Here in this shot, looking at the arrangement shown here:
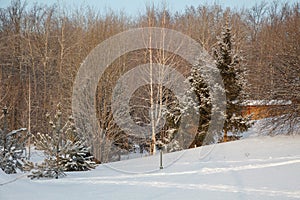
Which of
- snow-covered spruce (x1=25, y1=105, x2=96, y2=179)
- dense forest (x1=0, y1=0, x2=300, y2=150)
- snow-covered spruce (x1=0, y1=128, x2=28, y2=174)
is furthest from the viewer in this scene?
dense forest (x1=0, y1=0, x2=300, y2=150)

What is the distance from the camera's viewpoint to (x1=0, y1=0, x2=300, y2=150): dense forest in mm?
10578

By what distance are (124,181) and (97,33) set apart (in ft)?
30.4

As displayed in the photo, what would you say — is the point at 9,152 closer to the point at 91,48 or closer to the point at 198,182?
the point at 198,182

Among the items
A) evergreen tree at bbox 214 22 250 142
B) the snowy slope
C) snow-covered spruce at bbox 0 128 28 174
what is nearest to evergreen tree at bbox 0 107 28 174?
snow-covered spruce at bbox 0 128 28 174

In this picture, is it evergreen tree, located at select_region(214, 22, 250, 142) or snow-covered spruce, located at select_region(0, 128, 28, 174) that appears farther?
evergreen tree, located at select_region(214, 22, 250, 142)

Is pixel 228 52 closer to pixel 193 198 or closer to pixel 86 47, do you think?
pixel 86 47

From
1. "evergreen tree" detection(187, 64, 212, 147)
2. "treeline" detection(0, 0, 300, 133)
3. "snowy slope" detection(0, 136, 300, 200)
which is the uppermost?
"treeline" detection(0, 0, 300, 133)

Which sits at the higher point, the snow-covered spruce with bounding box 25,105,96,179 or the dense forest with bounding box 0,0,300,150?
the dense forest with bounding box 0,0,300,150

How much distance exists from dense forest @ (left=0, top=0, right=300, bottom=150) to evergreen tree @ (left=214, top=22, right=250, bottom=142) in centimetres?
42

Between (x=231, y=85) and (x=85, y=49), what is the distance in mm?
6202

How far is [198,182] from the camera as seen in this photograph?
664 cm

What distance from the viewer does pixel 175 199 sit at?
541 cm

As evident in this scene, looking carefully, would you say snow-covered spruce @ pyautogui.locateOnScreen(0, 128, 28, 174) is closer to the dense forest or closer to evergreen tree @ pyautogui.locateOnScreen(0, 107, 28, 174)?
evergreen tree @ pyautogui.locateOnScreen(0, 107, 28, 174)

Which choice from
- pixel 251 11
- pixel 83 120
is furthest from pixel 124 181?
pixel 251 11
